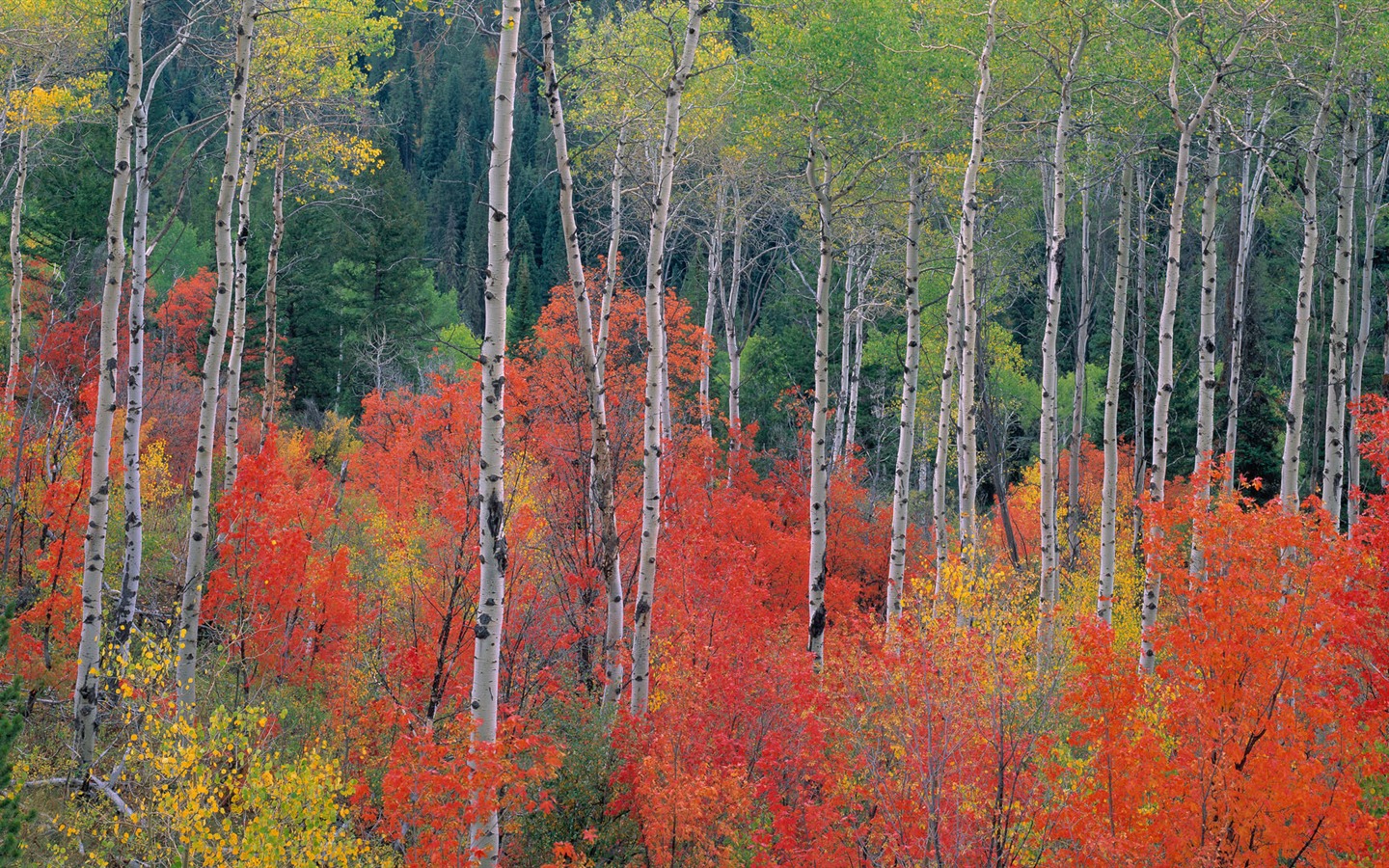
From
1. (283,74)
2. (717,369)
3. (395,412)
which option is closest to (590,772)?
(283,74)

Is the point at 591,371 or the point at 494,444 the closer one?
the point at 494,444

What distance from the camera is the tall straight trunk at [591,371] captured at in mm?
9891

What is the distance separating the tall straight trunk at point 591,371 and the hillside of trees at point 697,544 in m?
0.06

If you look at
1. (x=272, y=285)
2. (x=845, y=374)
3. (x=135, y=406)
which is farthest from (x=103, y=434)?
(x=845, y=374)

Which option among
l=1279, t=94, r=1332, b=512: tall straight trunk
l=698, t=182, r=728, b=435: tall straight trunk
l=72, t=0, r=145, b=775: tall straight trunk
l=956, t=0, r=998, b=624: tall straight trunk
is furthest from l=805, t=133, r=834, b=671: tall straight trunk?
l=698, t=182, r=728, b=435: tall straight trunk

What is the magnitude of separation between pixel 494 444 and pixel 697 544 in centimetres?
935

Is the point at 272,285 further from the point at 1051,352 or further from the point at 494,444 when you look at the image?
the point at 1051,352

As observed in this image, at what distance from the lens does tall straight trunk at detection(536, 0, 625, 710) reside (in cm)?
989

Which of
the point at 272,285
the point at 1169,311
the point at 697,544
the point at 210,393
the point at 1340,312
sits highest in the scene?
the point at 272,285

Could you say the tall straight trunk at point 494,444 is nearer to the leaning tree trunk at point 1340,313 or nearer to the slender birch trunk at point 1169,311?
the slender birch trunk at point 1169,311

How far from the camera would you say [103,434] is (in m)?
9.52

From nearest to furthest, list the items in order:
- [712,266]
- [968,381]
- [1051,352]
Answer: [1051,352]
[968,381]
[712,266]

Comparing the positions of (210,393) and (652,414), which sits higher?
(210,393)

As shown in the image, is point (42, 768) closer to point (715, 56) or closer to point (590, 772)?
point (590, 772)
